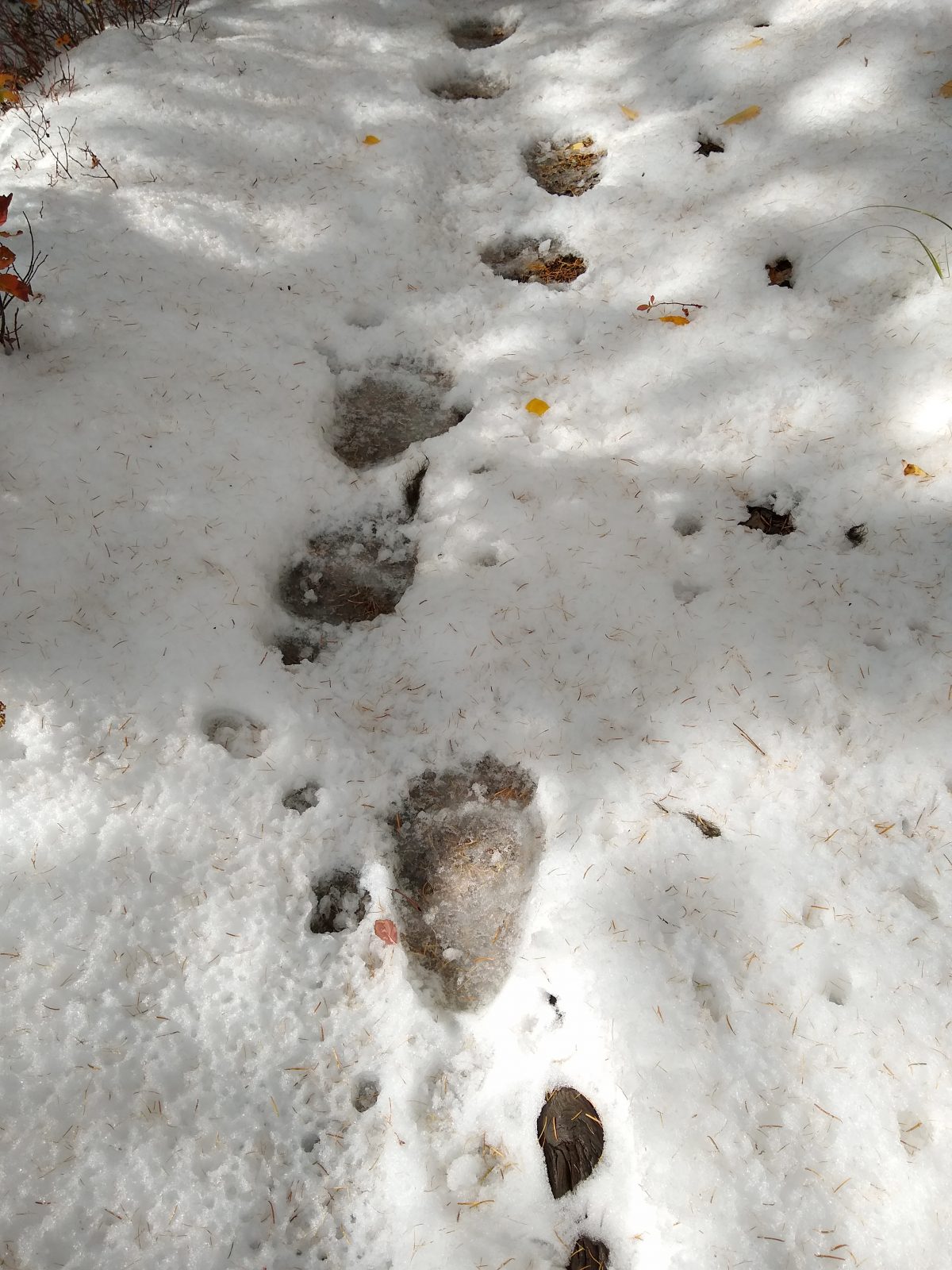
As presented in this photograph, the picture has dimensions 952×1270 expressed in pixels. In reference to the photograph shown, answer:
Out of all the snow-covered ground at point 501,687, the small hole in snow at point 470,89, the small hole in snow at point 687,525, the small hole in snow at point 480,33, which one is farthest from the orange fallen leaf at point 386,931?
the small hole in snow at point 480,33

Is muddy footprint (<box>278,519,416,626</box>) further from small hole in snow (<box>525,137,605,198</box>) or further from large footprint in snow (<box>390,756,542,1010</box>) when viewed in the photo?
small hole in snow (<box>525,137,605,198</box>)

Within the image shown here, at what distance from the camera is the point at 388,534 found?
3031mm

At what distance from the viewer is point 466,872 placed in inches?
90.5

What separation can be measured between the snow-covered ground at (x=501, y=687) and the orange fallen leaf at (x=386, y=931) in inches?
0.7

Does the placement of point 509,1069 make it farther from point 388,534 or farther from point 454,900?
point 388,534

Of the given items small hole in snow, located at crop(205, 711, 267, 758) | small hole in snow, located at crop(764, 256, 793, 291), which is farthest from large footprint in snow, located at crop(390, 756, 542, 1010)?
small hole in snow, located at crop(764, 256, 793, 291)

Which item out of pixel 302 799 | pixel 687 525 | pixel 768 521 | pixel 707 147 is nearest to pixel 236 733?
pixel 302 799

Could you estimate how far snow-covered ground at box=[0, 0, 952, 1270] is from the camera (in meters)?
1.78

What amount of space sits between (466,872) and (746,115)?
161 inches

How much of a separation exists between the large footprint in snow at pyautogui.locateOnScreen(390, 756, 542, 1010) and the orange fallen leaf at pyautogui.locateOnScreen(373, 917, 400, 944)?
5cm

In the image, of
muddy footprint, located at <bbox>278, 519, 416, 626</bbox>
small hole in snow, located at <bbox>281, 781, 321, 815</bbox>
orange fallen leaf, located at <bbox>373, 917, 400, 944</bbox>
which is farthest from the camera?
muddy footprint, located at <bbox>278, 519, 416, 626</bbox>

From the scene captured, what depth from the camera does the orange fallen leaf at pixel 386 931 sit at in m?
2.13

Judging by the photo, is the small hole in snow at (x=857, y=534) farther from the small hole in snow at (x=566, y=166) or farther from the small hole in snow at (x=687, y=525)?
the small hole in snow at (x=566, y=166)

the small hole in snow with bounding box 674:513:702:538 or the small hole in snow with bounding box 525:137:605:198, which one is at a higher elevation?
the small hole in snow with bounding box 525:137:605:198
